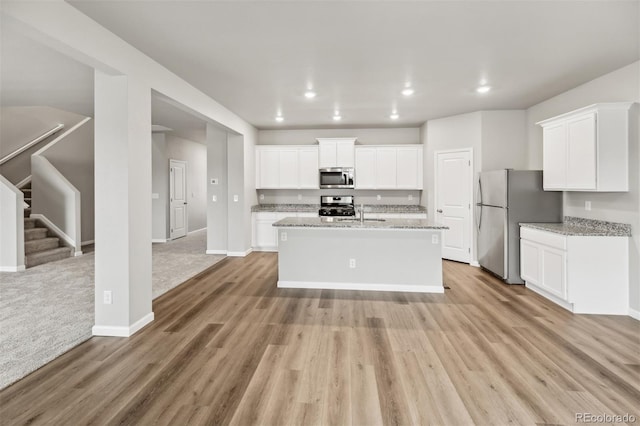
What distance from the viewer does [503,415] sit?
1.97m

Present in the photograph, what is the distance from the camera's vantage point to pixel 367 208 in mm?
7109

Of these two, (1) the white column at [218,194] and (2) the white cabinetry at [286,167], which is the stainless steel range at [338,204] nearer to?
(2) the white cabinetry at [286,167]

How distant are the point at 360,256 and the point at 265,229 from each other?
10.4ft

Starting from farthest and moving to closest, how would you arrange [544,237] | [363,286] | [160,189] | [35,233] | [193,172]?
[193,172], [160,189], [35,233], [363,286], [544,237]

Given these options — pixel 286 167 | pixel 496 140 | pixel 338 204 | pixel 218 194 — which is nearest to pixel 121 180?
pixel 218 194

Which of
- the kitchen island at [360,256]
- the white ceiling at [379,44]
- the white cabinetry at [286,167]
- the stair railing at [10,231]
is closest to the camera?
the white ceiling at [379,44]

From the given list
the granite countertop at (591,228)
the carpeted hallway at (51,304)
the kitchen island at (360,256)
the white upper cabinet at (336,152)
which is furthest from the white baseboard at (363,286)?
the white upper cabinet at (336,152)

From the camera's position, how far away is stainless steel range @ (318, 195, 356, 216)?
727 centimetres

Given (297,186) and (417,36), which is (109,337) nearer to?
(417,36)

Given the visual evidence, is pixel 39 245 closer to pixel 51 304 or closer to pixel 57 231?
pixel 57 231

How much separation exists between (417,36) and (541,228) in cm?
287

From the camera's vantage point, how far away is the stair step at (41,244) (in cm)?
594

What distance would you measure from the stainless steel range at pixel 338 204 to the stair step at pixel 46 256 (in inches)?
206

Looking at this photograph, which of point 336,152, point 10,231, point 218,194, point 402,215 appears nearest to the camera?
point 10,231
